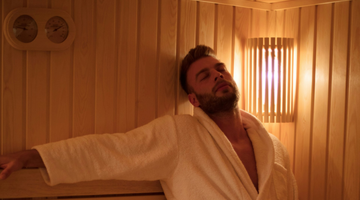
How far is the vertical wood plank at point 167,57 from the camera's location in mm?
1584

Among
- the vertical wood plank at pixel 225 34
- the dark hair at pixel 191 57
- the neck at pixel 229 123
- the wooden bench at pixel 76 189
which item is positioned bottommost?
the wooden bench at pixel 76 189

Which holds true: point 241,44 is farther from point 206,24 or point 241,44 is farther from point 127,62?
point 127,62

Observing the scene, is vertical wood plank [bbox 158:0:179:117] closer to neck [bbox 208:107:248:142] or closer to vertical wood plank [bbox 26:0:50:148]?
neck [bbox 208:107:248:142]

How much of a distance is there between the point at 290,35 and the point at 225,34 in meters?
0.42

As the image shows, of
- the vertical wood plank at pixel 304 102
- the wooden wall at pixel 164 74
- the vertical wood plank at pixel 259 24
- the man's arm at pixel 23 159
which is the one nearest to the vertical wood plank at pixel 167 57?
the wooden wall at pixel 164 74

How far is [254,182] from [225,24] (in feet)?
2.93

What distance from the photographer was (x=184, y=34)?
163cm

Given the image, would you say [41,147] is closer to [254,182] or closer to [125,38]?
[125,38]

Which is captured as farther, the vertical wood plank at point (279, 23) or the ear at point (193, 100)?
the vertical wood plank at point (279, 23)

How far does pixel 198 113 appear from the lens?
1518 mm

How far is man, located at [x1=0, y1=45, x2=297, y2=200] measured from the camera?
1230 mm

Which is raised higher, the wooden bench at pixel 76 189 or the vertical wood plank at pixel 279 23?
the vertical wood plank at pixel 279 23

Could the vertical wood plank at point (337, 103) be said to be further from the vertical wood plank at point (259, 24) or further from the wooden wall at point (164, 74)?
the vertical wood plank at point (259, 24)

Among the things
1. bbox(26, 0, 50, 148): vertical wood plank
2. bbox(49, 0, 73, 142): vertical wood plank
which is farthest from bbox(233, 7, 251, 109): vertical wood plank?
bbox(26, 0, 50, 148): vertical wood plank
